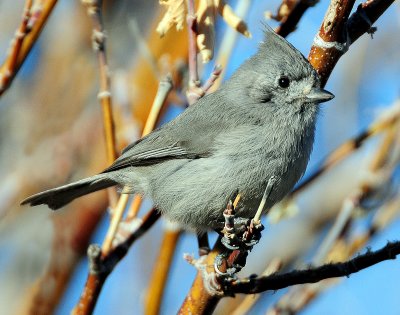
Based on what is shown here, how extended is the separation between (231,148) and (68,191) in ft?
2.98

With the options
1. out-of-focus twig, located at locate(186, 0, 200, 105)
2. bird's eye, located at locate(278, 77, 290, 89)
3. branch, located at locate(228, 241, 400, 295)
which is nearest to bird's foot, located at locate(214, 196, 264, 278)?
branch, located at locate(228, 241, 400, 295)

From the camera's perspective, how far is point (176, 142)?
10.7 feet

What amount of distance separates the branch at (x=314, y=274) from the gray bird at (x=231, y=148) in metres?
0.47

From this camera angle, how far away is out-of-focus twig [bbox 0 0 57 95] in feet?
7.68

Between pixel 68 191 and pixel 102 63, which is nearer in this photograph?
pixel 102 63

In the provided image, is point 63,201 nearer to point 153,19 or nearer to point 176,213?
point 176,213

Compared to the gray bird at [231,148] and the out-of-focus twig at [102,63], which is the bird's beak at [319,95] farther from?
the out-of-focus twig at [102,63]

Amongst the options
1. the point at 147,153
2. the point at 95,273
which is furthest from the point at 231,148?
the point at 95,273

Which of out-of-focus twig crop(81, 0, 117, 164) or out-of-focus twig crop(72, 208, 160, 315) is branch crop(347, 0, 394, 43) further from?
out-of-focus twig crop(72, 208, 160, 315)

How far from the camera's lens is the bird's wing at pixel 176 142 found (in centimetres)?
317

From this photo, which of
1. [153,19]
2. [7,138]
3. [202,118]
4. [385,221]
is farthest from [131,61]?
[385,221]

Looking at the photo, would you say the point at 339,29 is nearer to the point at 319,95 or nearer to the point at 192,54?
the point at 319,95

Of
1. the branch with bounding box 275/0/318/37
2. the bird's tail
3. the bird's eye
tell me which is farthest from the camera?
the bird's tail

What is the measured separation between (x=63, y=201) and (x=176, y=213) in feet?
2.05
